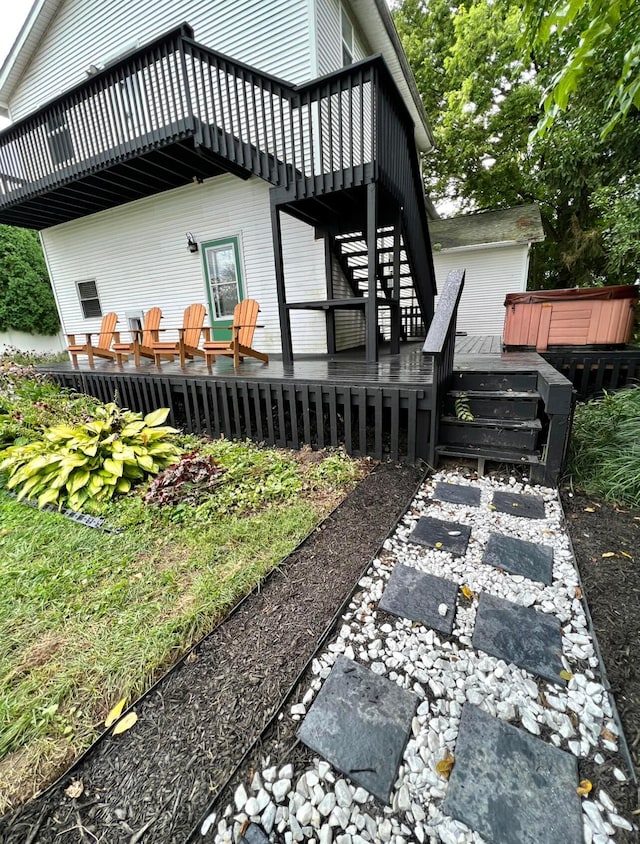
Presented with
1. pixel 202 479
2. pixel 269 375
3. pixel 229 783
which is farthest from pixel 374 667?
pixel 269 375

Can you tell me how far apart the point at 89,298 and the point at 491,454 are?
9.20 metres

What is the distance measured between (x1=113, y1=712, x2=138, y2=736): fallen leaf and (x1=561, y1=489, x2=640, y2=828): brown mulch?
1425mm

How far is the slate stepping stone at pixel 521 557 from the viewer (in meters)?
1.92

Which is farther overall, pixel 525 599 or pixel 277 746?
pixel 525 599

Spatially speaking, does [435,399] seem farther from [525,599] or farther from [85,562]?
[85,562]

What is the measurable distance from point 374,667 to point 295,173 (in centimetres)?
459

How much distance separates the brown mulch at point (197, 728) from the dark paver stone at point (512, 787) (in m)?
0.61

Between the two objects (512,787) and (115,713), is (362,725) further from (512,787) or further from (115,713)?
(115,713)

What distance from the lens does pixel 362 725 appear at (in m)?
1.22

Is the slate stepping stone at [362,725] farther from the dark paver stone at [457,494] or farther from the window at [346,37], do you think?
the window at [346,37]

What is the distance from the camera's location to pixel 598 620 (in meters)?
1.60

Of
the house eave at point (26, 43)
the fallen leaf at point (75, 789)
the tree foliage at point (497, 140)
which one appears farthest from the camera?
the tree foliage at point (497, 140)

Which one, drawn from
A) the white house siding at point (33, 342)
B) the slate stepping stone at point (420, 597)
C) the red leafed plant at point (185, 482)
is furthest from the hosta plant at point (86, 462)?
the white house siding at point (33, 342)

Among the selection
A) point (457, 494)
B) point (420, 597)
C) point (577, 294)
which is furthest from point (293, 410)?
point (577, 294)
